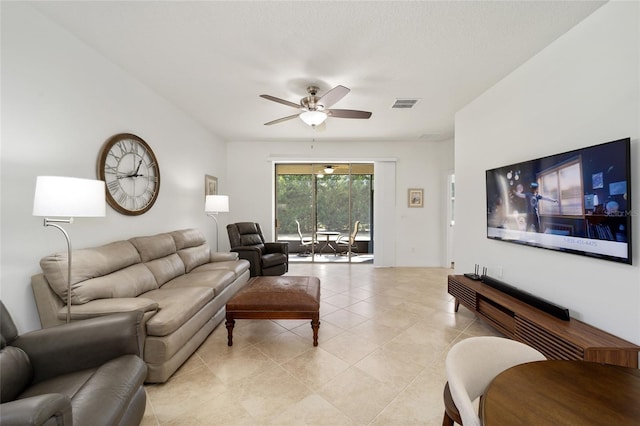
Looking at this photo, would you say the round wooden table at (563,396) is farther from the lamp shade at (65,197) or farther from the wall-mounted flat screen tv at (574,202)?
the lamp shade at (65,197)

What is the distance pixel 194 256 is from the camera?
3.56 metres

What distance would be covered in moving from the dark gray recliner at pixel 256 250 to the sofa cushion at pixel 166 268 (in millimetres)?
1328

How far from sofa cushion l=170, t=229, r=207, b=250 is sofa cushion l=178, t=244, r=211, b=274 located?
0.19ft

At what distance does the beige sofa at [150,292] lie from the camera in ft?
6.21

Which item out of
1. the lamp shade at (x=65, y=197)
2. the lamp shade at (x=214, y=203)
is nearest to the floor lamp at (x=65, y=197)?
the lamp shade at (x=65, y=197)

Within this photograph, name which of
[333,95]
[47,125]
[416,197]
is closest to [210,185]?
[47,125]

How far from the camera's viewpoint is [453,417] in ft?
3.65

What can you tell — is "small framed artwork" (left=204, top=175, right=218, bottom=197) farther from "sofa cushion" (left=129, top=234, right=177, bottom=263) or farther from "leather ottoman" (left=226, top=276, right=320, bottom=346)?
"leather ottoman" (left=226, top=276, right=320, bottom=346)

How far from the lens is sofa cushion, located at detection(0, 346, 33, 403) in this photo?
118 cm

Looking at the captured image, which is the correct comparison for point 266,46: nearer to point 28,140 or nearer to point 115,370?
point 28,140

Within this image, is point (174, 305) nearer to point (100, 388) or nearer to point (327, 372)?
point (100, 388)

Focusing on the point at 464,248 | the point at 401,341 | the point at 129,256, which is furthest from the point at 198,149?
the point at 464,248

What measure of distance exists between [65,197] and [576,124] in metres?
3.77

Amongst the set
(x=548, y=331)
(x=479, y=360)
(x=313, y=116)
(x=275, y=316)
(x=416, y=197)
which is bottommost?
(x=275, y=316)
